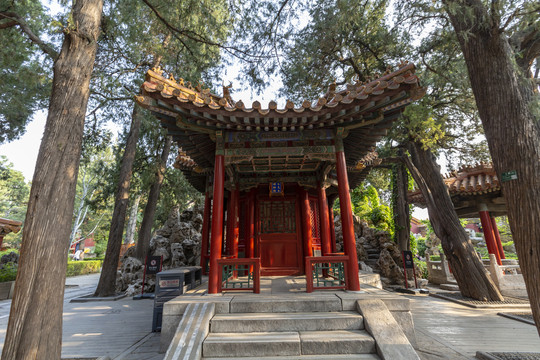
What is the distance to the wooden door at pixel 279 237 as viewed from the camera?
23.2 feet

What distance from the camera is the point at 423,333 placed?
449 centimetres

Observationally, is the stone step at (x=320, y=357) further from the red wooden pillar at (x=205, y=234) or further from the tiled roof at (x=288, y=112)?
the red wooden pillar at (x=205, y=234)

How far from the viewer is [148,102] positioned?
441cm

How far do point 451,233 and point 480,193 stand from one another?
317 cm

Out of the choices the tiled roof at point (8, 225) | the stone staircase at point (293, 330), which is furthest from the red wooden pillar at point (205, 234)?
the tiled roof at point (8, 225)

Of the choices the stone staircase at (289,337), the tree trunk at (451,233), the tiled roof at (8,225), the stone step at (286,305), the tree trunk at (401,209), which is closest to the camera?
the stone staircase at (289,337)

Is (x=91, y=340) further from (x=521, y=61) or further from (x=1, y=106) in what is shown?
(x=1, y=106)

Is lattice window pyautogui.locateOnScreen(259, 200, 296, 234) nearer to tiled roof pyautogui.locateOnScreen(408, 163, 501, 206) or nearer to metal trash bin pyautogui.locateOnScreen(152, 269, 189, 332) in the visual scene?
metal trash bin pyautogui.locateOnScreen(152, 269, 189, 332)

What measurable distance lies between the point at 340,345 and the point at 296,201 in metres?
4.44

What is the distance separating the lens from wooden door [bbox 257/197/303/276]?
7.07 meters

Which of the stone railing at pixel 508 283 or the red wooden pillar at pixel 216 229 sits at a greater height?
the red wooden pillar at pixel 216 229

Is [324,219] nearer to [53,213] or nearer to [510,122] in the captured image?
[510,122]

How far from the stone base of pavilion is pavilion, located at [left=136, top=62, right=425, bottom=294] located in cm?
54

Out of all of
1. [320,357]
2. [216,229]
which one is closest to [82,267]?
[216,229]
